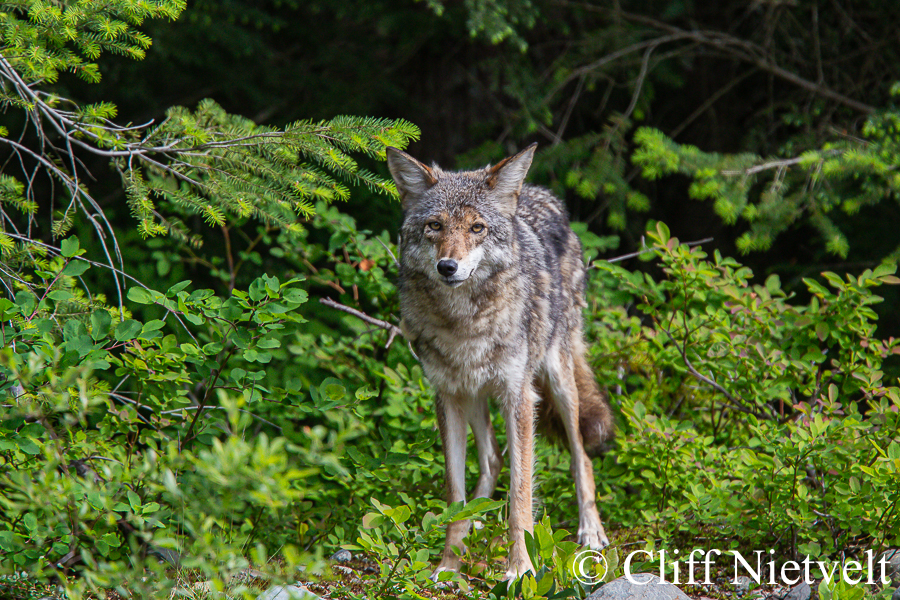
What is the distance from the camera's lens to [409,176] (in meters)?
3.98

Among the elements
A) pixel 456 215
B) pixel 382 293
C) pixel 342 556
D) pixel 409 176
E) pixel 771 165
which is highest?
pixel 771 165

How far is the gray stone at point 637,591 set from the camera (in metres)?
3.08

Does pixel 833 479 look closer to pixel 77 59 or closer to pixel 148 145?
pixel 148 145

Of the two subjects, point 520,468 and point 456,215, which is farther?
point 520,468

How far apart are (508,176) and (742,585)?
8.19ft

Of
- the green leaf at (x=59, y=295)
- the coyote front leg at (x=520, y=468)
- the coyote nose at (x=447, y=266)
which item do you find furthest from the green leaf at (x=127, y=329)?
the coyote front leg at (x=520, y=468)

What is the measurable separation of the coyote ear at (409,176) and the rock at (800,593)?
2.77 meters

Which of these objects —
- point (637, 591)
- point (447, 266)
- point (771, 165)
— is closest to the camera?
point (637, 591)

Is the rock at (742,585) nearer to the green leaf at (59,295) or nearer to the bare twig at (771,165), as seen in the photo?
the bare twig at (771,165)

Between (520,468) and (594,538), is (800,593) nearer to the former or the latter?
(594,538)

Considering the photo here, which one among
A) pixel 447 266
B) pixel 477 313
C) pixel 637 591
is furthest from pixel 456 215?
pixel 637 591

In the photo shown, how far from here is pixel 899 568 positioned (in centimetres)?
345

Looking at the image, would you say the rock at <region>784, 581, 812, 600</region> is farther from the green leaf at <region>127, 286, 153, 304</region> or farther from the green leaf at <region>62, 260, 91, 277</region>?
the green leaf at <region>62, 260, 91, 277</region>

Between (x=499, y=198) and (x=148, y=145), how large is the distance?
1.88 meters
